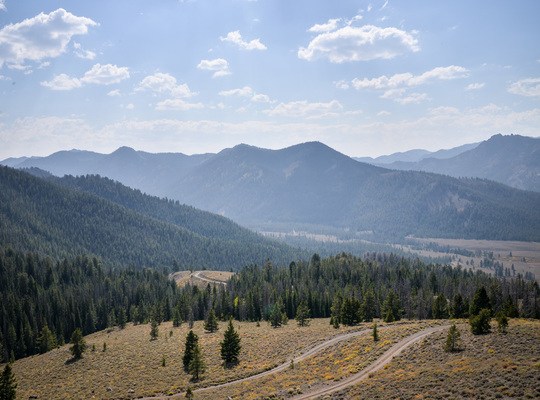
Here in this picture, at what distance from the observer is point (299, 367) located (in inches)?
2773

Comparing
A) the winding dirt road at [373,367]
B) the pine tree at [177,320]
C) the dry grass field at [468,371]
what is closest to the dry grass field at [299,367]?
the dry grass field at [468,371]

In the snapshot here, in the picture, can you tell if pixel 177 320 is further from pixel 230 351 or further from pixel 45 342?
pixel 230 351

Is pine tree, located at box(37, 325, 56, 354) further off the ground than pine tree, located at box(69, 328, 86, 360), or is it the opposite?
pine tree, located at box(69, 328, 86, 360)

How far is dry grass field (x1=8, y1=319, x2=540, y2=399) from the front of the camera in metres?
45.8

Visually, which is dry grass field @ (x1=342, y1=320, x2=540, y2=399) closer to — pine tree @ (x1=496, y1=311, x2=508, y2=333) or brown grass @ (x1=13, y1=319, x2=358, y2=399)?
pine tree @ (x1=496, y1=311, x2=508, y2=333)

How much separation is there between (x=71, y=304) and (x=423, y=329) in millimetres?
143621

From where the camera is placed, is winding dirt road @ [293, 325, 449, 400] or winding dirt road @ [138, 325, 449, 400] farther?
winding dirt road @ [138, 325, 449, 400]

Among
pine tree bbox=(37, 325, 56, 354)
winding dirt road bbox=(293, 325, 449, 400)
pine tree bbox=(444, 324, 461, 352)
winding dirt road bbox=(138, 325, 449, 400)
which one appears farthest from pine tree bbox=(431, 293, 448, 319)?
pine tree bbox=(37, 325, 56, 354)

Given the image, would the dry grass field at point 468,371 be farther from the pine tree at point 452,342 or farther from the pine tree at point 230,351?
the pine tree at point 230,351

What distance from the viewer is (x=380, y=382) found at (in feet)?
172

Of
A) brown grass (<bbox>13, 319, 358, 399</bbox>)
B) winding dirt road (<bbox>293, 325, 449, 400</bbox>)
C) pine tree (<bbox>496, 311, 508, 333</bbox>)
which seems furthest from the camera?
brown grass (<bbox>13, 319, 358, 399</bbox>)

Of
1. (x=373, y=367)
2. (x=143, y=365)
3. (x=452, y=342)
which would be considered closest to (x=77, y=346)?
(x=143, y=365)

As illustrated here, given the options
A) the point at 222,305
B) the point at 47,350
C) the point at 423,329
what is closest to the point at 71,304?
the point at 47,350

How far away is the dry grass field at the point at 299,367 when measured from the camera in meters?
45.8
